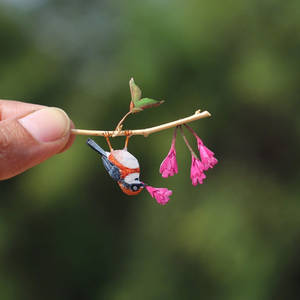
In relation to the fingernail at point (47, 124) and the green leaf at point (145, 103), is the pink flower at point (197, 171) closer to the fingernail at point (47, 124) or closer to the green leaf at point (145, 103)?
the green leaf at point (145, 103)

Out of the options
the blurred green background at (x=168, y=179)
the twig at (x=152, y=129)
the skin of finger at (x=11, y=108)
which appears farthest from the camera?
the blurred green background at (x=168, y=179)

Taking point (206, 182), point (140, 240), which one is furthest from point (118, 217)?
point (206, 182)

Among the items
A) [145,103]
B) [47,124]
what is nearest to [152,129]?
[145,103]

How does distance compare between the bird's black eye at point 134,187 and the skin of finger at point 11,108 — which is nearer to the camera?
the bird's black eye at point 134,187

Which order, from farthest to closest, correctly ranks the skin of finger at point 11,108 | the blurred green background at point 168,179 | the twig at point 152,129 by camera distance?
the blurred green background at point 168,179, the skin of finger at point 11,108, the twig at point 152,129

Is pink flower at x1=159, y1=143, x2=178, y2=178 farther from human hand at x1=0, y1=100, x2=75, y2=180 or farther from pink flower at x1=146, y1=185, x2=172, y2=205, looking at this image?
human hand at x1=0, y1=100, x2=75, y2=180

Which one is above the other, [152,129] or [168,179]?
[152,129]

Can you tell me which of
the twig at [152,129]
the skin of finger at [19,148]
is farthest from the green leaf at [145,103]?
the skin of finger at [19,148]

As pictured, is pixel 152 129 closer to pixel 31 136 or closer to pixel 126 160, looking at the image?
pixel 126 160
